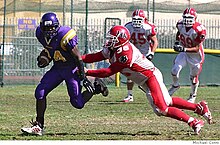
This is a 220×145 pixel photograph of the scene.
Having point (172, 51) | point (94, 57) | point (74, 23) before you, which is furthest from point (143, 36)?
point (172, 51)

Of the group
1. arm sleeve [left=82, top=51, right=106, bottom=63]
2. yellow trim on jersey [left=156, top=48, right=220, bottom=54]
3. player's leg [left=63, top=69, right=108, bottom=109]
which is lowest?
yellow trim on jersey [left=156, top=48, right=220, bottom=54]

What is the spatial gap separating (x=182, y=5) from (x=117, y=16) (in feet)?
7.38

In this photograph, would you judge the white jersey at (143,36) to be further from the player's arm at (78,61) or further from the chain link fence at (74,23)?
the chain link fence at (74,23)

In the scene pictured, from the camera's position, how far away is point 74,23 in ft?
74.9

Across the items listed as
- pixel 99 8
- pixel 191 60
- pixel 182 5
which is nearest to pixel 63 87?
pixel 99 8

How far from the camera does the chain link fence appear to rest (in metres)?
22.8

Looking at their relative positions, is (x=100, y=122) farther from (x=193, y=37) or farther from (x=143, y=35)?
(x=143, y=35)

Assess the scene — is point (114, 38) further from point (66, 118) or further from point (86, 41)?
point (86, 41)

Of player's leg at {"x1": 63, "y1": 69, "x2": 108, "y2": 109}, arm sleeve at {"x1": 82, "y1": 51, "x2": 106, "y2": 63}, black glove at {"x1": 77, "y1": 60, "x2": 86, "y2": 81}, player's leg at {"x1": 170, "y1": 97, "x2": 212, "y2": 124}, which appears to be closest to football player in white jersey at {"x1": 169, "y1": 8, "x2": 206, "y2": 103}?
player's leg at {"x1": 170, "y1": 97, "x2": 212, "y2": 124}

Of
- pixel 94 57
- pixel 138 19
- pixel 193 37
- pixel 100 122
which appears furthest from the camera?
pixel 138 19

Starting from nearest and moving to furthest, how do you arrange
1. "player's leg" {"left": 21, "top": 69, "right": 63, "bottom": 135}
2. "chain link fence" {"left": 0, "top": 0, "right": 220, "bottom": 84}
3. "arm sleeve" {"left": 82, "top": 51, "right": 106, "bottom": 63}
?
1. "player's leg" {"left": 21, "top": 69, "right": 63, "bottom": 135}
2. "arm sleeve" {"left": 82, "top": 51, "right": 106, "bottom": 63}
3. "chain link fence" {"left": 0, "top": 0, "right": 220, "bottom": 84}

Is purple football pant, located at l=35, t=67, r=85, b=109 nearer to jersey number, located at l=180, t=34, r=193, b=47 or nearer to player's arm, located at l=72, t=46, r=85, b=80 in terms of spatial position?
player's arm, located at l=72, t=46, r=85, b=80

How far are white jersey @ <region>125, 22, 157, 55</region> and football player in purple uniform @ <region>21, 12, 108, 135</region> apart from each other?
560 centimetres

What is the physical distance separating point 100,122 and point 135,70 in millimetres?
2004
